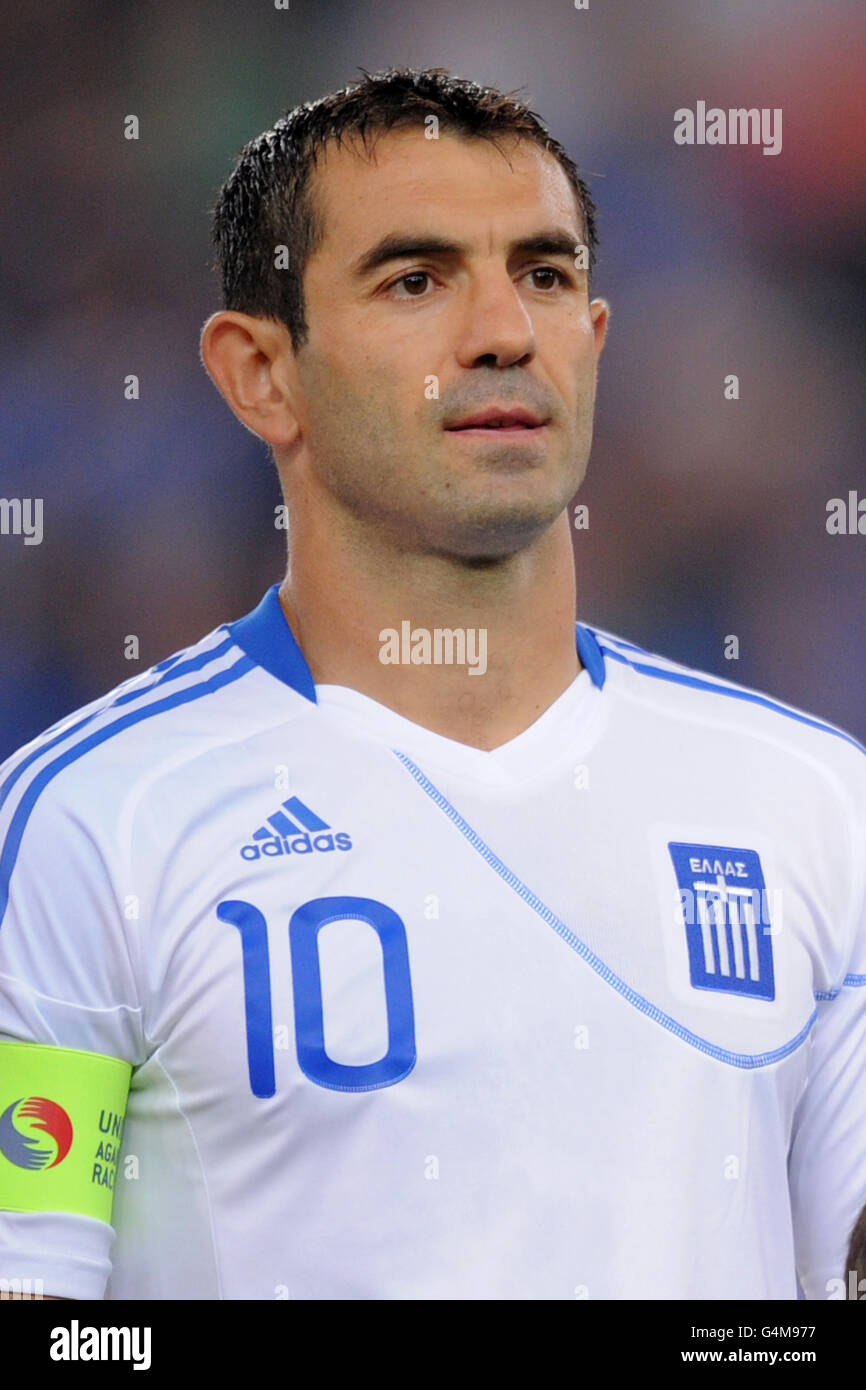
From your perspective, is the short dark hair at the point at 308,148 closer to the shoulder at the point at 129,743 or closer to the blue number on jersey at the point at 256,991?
the shoulder at the point at 129,743

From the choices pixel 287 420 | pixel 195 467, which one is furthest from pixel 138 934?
pixel 195 467

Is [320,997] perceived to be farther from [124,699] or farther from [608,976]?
[124,699]

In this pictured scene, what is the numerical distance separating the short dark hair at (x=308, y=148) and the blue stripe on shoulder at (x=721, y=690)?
546 mm

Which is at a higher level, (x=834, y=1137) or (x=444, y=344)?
(x=444, y=344)

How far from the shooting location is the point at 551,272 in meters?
2.18

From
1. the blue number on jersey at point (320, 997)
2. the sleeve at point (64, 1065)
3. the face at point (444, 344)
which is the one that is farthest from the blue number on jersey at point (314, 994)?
the face at point (444, 344)

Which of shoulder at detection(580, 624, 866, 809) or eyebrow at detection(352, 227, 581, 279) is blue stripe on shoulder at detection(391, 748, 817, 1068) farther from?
eyebrow at detection(352, 227, 581, 279)

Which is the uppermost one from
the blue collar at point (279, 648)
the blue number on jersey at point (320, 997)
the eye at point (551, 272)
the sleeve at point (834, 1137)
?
the eye at point (551, 272)

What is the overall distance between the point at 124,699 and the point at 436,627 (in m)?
0.42

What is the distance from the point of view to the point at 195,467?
3270 mm

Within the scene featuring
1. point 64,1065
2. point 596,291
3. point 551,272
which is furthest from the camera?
point 596,291

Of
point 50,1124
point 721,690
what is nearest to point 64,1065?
point 50,1124

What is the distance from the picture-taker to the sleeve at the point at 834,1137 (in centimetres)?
220

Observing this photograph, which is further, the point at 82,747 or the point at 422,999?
the point at 82,747
